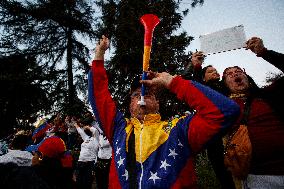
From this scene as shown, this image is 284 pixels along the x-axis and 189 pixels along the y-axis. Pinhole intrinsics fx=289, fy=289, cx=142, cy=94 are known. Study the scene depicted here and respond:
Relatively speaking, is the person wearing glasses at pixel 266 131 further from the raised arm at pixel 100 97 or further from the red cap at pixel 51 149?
the red cap at pixel 51 149

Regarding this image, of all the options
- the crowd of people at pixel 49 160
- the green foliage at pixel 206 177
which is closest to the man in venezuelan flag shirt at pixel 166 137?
the crowd of people at pixel 49 160

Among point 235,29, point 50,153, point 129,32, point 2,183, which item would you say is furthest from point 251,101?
point 129,32

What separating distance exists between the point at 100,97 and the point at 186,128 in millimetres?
768

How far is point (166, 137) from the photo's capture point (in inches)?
80.5

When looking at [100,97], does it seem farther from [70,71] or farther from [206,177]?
[70,71]

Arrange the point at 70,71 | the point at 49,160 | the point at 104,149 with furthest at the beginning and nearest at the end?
the point at 70,71, the point at 104,149, the point at 49,160

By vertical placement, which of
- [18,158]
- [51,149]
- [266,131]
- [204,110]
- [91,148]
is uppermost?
[204,110]

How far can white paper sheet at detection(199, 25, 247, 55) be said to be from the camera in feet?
9.20

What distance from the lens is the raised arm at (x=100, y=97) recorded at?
2.30m

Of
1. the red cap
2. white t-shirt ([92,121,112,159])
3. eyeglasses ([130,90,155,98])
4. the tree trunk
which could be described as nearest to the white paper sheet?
eyeglasses ([130,90,155,98])

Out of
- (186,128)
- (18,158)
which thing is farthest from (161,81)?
(18,158)

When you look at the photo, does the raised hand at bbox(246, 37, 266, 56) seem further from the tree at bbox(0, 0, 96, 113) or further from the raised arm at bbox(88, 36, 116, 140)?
the tree at bbox(0, 0, 96, 113)

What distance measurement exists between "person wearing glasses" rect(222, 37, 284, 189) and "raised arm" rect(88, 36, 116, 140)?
1.18 m

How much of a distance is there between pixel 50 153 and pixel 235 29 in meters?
2.71
